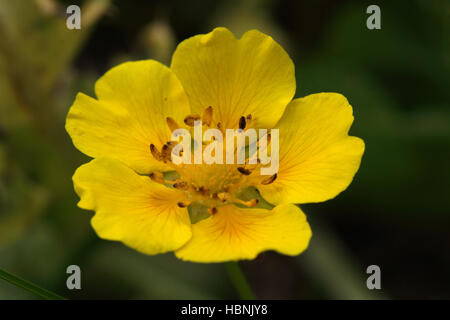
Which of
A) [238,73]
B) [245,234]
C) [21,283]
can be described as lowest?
[21,283]

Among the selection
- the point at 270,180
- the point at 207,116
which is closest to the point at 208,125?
the point at 207,116

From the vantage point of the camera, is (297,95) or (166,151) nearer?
(166,151)

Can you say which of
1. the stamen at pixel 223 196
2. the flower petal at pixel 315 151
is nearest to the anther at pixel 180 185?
the stamen at pixel 223 196

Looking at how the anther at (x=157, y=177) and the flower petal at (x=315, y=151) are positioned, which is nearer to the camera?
the flower petal at (x=315, y=151)

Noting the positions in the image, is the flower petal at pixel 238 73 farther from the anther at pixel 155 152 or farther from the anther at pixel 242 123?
the anther at pixel 155 152

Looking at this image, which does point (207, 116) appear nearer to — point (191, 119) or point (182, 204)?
point (191, 119)

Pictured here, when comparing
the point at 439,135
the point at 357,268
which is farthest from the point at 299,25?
the point at 357,268
